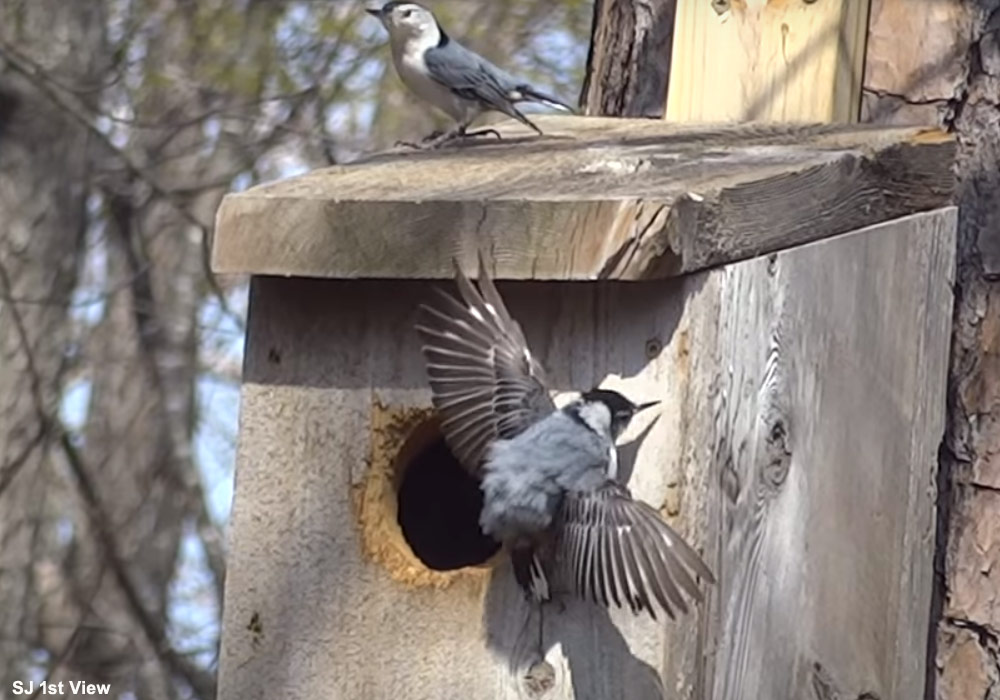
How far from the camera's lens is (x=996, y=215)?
2.83 m

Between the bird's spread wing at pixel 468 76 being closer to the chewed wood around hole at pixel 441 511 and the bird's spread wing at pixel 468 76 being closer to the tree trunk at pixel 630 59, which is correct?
the tree trunk at pixel 630 59

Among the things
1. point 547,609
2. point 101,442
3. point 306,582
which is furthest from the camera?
point 101,442

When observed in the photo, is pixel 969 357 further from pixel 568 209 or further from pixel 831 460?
pixel 568 209

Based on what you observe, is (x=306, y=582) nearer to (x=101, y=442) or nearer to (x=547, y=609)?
(x=547, y=609)

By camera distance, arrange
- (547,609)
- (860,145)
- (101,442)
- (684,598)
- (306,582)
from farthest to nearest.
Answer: (101,442) < (860,145) < (306,582) < (547,609) < (684,598)

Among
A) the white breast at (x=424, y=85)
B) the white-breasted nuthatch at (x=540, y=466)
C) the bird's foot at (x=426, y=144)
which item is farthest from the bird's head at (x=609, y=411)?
the white breast at (x=424, y=85)

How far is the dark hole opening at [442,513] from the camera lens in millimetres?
2322

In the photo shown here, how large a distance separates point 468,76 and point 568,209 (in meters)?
1.39

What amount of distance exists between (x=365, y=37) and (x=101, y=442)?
5.10 feet

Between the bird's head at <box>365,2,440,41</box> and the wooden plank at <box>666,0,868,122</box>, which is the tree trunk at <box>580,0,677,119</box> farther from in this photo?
the bird's head at <box>365,2,440,41</box>

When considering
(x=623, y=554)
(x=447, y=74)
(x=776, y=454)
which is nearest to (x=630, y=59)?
(x=447, y=74)

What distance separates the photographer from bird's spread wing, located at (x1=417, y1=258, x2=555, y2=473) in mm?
2025

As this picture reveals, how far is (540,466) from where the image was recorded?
6.47ft

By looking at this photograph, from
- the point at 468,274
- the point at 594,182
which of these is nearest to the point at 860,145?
the point at 594,182
